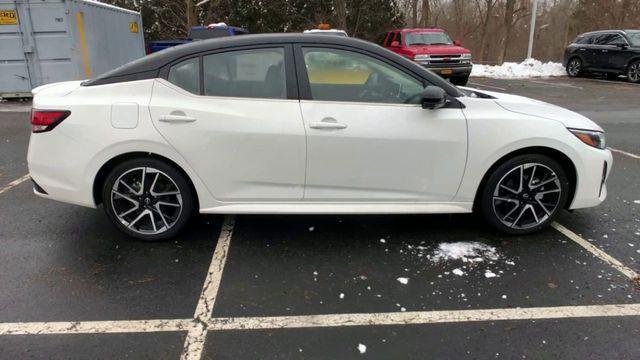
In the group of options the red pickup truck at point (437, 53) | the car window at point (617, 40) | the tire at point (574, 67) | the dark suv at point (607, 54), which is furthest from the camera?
the tire at point (574, 67)

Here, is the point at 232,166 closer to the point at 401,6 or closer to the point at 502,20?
the point at 401,6

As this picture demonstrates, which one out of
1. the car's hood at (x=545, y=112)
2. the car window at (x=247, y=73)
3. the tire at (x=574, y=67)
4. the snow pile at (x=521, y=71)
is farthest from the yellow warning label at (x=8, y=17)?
the tire at (x=574, y=67)

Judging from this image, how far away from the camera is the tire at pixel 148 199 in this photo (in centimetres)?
369

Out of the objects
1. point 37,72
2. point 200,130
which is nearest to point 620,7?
point 37,72

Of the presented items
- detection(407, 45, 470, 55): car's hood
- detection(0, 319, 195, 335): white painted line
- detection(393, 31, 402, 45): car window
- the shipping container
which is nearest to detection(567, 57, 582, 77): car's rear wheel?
detection(407, 45, 470, 55): car's hood

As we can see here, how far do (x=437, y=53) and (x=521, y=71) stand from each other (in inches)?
328

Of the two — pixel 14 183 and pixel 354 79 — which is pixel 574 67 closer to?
pixel 354 79

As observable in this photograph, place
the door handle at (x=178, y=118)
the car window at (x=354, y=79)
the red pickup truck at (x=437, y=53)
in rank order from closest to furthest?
the door handle at (x=178, y=118), the car window at (x=354, y=79), the red pickup truck at (x=437, y=53)

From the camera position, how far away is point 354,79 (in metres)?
3.70

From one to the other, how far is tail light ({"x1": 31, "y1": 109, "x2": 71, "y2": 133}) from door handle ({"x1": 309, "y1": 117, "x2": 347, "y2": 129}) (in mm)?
1839

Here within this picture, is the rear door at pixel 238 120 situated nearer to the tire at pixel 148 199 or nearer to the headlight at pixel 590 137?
the tire at pixel 148 199

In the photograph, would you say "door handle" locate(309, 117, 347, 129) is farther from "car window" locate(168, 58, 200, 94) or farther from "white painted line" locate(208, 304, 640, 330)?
"white painted line" locate(208, 304, 640, 330)

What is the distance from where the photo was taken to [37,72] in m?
11.1

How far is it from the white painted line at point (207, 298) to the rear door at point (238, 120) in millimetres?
416
